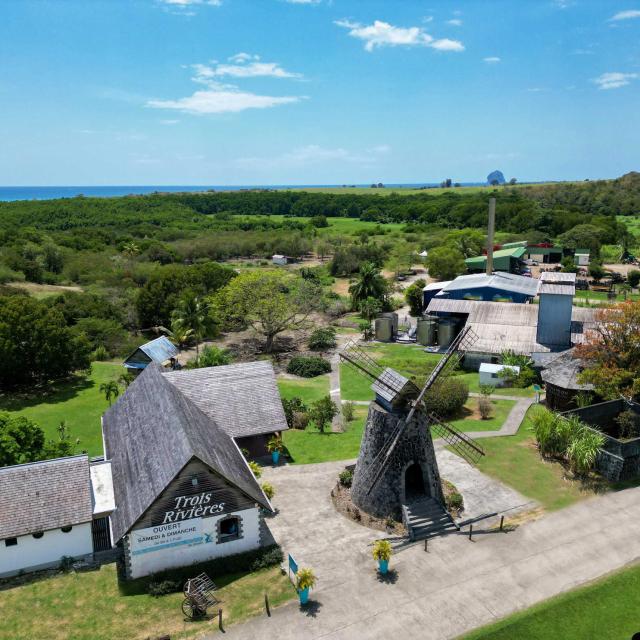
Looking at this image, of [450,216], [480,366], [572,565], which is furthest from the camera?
[450,216]

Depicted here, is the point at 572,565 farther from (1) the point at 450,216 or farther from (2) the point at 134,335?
(1) the point at 450,216

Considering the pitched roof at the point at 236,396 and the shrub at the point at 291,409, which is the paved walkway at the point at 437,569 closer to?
the pitched roof at the point at 236,396

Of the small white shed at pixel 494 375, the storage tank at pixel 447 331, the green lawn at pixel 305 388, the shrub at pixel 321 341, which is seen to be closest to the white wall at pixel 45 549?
the green lawn at pixel 305 388

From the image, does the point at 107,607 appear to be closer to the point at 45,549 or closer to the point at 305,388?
the point at 45,549

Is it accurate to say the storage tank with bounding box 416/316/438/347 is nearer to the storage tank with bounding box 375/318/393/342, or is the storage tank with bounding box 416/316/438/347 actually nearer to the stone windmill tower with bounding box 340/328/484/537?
the storage tank with bounding box 375/318/393/342

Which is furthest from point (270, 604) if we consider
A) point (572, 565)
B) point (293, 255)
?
point (293, 255)

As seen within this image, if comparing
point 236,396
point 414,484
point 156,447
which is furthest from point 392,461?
point 236,396

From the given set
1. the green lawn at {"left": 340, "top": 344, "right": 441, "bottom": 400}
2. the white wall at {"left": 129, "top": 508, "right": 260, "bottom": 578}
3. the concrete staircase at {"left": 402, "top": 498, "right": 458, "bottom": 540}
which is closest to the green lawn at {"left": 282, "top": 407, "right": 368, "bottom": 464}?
the green lawn at {"left": 340, "top": 344, "right": 441, "bottom": 400}
